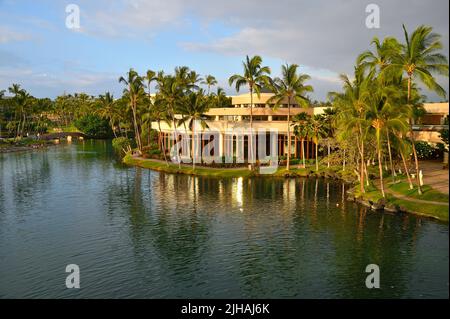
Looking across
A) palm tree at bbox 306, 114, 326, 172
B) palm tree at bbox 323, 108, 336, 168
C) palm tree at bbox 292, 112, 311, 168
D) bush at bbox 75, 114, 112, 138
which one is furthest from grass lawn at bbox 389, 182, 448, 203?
bush at bbox 75, 114, 112, 138

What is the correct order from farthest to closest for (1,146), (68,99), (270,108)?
(68,99) < (1,146) < (270,108)

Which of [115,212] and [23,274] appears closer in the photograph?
[23,274]

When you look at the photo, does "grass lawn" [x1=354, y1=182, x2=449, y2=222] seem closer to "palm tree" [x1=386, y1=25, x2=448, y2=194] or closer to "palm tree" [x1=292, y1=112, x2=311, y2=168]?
"palm tree" [x1=386, y1=25, x2=448, y2=194]

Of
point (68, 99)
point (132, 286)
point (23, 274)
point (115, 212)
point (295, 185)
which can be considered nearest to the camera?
point (132, 286)

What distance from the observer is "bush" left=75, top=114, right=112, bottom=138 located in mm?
157750

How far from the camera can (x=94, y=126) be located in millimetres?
157125

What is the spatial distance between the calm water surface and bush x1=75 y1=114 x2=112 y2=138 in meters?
105

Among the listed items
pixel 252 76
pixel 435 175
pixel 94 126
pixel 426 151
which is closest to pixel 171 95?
pixel 252 76

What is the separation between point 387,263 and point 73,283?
68.5 feet

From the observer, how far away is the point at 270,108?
253 ft

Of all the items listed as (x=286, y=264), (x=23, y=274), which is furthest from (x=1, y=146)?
(x=286, y=264)

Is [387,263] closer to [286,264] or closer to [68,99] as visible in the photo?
[286,264]
